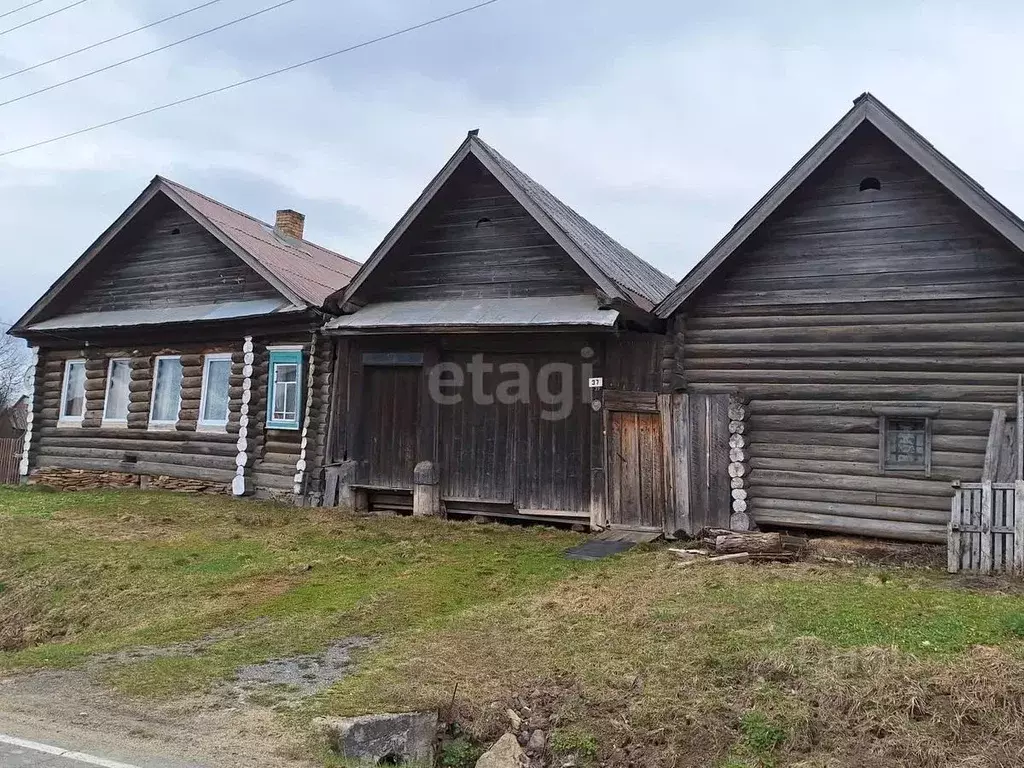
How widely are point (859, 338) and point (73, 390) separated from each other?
19056 mm

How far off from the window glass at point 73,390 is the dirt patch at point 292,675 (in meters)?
16.4

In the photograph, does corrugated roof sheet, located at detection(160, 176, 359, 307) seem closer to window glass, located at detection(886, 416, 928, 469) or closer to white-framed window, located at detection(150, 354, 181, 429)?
white-framed window, located at detection(150, 354, 181, 429)

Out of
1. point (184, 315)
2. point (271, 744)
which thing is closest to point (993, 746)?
point (271, 744)

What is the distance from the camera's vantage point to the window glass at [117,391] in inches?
752

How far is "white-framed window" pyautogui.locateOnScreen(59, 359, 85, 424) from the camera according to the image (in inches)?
782

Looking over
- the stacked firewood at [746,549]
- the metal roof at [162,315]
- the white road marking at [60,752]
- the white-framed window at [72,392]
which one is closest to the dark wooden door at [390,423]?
the metal roof at [162,315]

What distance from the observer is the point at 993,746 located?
4629 millimetres

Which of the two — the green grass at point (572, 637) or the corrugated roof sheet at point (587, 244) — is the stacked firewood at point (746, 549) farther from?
the corrugated roof sheet at point (587, 244)

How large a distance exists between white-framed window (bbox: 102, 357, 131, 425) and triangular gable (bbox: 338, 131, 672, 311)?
7.50m

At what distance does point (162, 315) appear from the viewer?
1797 cm

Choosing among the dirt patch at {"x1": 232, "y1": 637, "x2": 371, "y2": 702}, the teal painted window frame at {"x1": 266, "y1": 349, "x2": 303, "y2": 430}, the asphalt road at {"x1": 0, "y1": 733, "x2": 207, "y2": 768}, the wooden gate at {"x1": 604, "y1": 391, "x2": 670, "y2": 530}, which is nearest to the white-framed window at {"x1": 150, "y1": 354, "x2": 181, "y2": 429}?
the teal painted window frame at {"x1": 266, "y1": 349, "x2": 303, "y2": 430}

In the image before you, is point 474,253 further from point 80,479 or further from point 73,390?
point 73,390

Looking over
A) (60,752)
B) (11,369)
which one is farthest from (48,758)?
(11,369)

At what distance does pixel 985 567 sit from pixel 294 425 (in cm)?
1260
